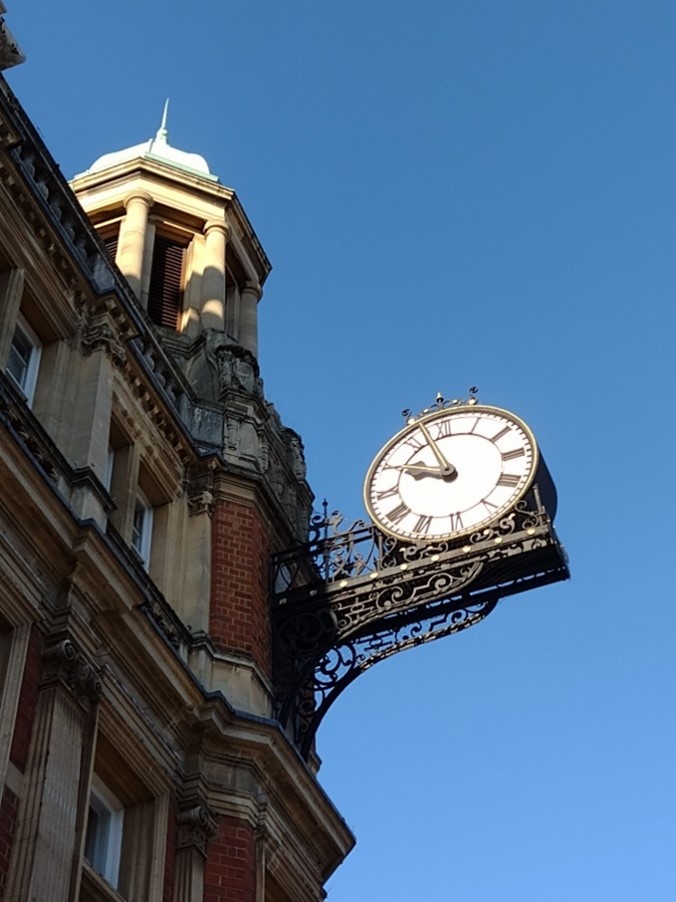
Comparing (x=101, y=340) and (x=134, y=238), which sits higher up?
(x=134, y=238)

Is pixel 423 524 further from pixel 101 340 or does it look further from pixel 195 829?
pixel 195 829

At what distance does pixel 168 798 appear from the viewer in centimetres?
1755

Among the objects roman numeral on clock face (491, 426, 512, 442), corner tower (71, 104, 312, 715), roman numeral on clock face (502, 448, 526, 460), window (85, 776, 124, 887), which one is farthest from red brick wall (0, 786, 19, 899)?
roman numeral on clock face (491, 426, 512, 442)

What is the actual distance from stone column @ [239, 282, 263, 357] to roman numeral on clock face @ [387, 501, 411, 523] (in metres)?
6.17

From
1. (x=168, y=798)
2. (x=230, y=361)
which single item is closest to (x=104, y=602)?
(x=168, y=798)

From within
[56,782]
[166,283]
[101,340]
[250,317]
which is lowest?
[56,782]

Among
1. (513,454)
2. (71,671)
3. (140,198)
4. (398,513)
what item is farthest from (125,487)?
(140,198)

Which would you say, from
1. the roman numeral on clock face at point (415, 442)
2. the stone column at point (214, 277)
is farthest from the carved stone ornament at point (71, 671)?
the stone column at point (214, 277)

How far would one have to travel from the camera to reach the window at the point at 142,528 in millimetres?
20688

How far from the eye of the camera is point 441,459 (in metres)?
22.6

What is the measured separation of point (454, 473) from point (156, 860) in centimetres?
768

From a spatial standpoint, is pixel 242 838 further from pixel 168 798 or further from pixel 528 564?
pixel 528 564

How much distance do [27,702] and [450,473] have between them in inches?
337

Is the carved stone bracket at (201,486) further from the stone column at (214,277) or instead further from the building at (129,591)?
the stone column at (214,277)
